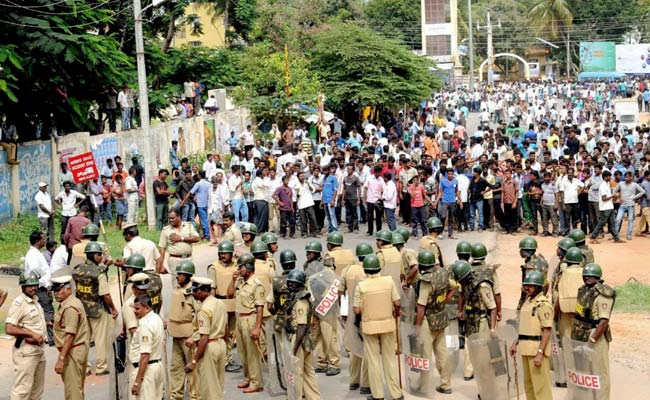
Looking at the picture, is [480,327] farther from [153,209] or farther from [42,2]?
[42,2]

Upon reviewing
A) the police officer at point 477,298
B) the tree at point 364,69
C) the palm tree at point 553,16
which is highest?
the palm tree at point 553,16

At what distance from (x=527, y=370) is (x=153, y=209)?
13206mm

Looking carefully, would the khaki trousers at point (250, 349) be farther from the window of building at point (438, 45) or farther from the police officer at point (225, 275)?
the window of building at point (438, 45)

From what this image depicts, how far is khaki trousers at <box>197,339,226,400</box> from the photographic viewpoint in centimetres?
1125

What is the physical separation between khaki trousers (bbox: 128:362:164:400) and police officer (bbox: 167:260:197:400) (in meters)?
1.09

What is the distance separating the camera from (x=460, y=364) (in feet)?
44.3

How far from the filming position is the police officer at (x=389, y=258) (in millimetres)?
13602

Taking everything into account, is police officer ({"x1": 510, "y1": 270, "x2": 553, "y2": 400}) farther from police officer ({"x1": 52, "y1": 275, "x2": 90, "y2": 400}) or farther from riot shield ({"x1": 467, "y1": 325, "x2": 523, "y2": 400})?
police officer ({"x1": 52, "y1": 275, "x2": 90, "y2": 400})

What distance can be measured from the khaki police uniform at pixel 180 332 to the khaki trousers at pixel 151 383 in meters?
1.09

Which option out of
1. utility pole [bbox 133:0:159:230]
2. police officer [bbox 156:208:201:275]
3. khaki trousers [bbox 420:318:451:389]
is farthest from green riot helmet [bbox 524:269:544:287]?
utility pole [bbox 133:0:159:230]

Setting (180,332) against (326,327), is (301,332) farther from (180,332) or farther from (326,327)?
(326,327)

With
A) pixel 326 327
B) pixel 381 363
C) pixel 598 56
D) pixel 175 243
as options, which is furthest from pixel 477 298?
pixel 598 56

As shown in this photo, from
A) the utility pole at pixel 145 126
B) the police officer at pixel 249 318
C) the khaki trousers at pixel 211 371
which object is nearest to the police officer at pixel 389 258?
the police officer at pixel 249 318

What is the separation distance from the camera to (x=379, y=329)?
1177 cm
